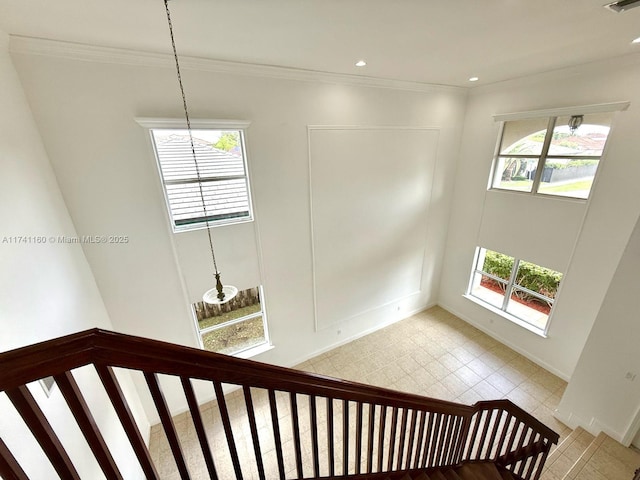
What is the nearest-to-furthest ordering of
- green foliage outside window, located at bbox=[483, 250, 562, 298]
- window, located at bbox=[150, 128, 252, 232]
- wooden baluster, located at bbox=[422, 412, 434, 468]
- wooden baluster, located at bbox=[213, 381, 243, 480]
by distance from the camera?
1. wooden baluster, located at bbox=[213, 381, 243, 480]
2. wooden baluster, located at bbox=[422, 412, 434, 468]
3. window, located at bbox=[150, 128, 252, 232]
4. green foliage outside window, located at bbox=[483, 250, 562, 298]

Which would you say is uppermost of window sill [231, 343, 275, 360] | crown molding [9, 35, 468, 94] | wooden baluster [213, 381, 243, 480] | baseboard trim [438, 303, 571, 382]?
crown molding [9, 35, 468, 94]

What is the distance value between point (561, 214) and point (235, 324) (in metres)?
5.37

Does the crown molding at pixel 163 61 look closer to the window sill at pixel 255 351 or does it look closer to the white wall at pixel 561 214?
the white wall at pixel 561 214

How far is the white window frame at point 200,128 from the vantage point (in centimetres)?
289

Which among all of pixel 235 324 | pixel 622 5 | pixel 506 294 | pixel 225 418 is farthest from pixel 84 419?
pixel 506 294

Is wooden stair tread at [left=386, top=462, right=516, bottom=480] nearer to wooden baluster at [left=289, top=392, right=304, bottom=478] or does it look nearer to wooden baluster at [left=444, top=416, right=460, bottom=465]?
wooden baluster at [left=444, top=416, right=460, bottom=465]

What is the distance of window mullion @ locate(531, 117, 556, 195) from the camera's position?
4.09m

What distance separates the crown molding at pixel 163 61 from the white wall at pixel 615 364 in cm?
396

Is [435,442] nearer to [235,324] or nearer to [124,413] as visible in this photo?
[124,413]

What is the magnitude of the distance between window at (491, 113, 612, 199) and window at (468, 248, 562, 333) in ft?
4.51

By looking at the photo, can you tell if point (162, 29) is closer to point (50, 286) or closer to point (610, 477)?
point (50, 286)

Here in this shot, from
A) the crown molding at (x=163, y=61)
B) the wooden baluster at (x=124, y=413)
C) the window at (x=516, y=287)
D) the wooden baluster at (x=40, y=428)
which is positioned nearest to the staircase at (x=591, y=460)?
the window at (x=516, y=287)

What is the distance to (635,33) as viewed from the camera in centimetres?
258

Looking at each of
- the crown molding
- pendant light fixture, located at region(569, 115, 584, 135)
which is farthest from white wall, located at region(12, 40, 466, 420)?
pendant light fixture, located at region(569, 115, 584, 135)
